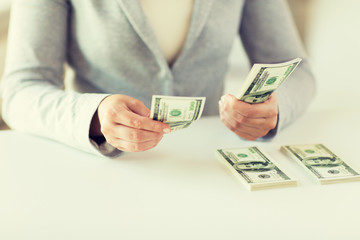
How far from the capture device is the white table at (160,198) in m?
0.66

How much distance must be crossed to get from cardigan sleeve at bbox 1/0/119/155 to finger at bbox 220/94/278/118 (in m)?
0.29

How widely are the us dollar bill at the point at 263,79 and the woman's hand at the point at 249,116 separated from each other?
0.02 m

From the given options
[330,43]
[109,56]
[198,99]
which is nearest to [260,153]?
[198,99]

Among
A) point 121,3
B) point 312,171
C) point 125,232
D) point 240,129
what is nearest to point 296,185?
point 312,171

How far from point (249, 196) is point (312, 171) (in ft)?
0.57

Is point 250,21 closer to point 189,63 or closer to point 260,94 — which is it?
point 189,63

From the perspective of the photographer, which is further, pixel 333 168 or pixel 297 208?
pixel 333 168

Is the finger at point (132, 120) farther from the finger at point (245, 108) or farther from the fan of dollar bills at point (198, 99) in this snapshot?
the finger at point (245, 108)

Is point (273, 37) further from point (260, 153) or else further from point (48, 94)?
point (48, 94)

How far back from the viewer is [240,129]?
0.99 m

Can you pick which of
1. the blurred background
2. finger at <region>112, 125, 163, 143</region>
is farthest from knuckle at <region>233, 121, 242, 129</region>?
the blurred background

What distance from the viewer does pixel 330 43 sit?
2.02 m

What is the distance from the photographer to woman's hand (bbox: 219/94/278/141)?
0.94 m

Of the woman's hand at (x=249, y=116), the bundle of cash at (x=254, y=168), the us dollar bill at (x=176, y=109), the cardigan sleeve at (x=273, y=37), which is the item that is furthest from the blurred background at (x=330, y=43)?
the us dollar bill at (x=176, y=109)
